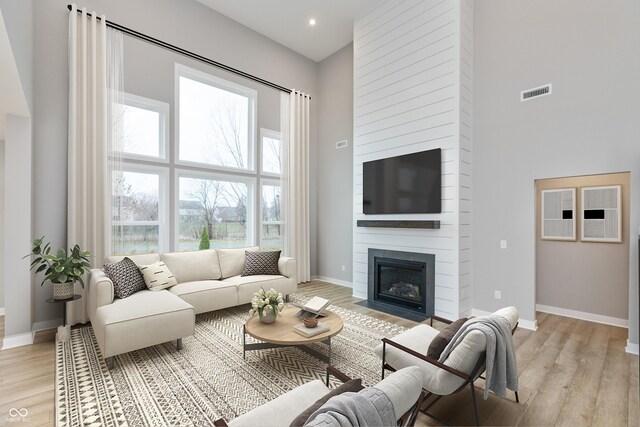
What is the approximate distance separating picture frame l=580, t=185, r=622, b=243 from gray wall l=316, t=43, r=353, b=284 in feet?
11.3

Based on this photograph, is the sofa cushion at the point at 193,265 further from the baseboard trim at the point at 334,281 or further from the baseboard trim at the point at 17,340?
the baseboard trim at the point at 334,281

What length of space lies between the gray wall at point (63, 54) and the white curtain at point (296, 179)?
96 centimetres

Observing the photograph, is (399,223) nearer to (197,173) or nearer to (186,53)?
(197,173)

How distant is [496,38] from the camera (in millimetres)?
3996

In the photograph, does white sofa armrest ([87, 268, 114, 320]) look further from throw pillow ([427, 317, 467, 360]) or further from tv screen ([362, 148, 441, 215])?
tv screen ([362, 148, 441, 215])

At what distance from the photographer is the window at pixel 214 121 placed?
15.6 feet

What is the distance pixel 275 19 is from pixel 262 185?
2.93 meters

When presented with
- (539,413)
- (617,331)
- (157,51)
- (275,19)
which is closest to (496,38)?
(275,19)

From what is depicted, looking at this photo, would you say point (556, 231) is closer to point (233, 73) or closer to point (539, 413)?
point (539, 413)

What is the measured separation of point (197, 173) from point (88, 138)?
4.81ft

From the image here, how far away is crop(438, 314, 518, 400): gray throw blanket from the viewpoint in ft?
5.81

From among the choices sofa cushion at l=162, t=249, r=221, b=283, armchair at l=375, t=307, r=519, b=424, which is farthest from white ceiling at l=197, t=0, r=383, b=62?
armchair at l=375, t=307, r=519, b=424

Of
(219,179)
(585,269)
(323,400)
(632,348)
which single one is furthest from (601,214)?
(219,179)

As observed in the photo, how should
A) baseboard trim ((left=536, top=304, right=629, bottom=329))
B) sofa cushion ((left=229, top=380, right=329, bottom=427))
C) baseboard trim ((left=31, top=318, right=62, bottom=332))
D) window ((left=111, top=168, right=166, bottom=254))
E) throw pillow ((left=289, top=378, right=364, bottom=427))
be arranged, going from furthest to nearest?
window ((left=111, top=168, right=166, bottom=254)) < baseboard trim ((left=536, top=304, right=629, bottom=329)) < baseboard trim ((left=31, top=318, right=62, bottom=332)) < sofa cushion ((left=229, top=380, right=329, bottom=427)) < throw pillow ((left=289, top=378, right=364, bottom=427))
